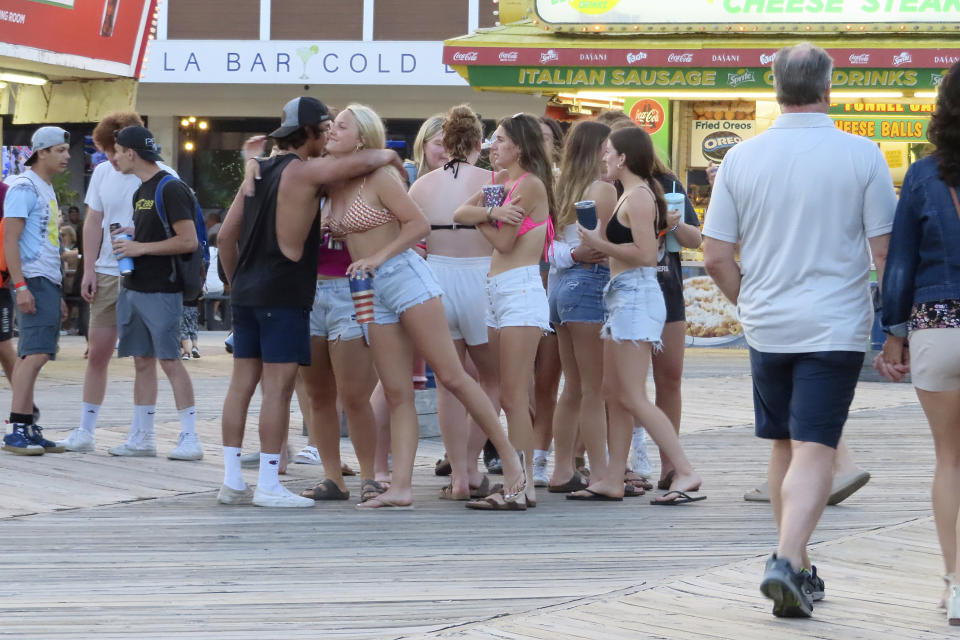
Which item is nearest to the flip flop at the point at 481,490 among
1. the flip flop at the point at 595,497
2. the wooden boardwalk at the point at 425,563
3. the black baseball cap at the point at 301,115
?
the wooden boardwalk at the point at 425,563

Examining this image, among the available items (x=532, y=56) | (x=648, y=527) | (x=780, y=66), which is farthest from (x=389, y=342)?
(x=532, y=56)

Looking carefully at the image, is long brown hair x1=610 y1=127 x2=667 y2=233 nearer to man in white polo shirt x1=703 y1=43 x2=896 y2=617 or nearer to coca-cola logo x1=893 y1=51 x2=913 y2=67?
man in white polo shirt x1=703 y1=43 x2=896 y2=617

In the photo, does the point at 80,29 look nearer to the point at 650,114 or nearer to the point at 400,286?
the point at 650,114

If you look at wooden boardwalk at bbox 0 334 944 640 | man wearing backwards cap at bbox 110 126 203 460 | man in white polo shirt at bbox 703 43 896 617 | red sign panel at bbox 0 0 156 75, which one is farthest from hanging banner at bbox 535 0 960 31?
man in white polo shirt at bbox 703 43 896 617

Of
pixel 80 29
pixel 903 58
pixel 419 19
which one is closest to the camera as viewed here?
pixel 80 29

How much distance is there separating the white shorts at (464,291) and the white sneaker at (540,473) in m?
1.04

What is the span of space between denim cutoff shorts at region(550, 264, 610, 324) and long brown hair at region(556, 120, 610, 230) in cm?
26

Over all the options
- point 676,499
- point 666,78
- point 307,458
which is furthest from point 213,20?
point 676,499

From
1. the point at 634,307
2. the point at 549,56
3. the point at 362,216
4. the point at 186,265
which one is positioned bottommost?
the point at 634,307

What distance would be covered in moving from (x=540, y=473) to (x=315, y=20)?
21995 millimetres

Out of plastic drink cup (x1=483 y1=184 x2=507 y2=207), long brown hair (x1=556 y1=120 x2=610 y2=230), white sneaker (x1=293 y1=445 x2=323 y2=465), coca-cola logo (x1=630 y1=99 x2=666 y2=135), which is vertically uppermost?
coca-cola logo (x1=630 y1=99 x2=666 y2=135)

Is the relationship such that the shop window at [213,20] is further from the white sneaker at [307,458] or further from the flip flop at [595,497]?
the flip flop at [595,497]

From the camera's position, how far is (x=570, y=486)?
7234mm

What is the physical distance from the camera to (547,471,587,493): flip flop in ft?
23.7
